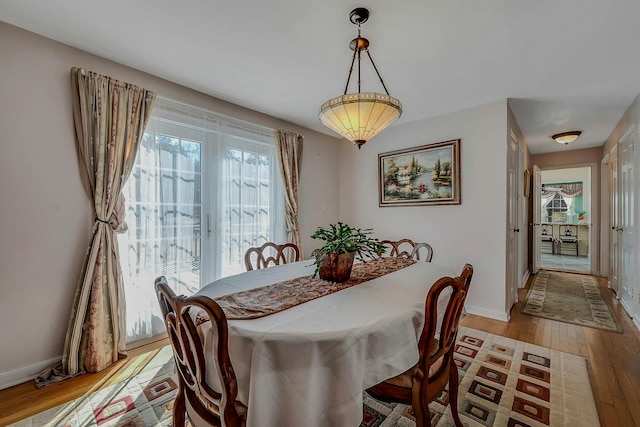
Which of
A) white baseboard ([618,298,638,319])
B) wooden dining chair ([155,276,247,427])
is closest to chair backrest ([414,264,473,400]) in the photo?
wooden dining chair ([155,276,247,427])

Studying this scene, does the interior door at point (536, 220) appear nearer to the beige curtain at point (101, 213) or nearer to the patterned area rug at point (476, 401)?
the patterned area rug at point (476, 401)

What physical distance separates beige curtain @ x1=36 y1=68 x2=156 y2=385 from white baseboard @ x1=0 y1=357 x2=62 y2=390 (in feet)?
0.28

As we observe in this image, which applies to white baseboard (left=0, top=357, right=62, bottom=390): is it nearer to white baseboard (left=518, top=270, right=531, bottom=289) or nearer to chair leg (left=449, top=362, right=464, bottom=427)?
chair leg (left=449, top=362, right=464, bottom=427)

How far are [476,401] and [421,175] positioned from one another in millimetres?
2645

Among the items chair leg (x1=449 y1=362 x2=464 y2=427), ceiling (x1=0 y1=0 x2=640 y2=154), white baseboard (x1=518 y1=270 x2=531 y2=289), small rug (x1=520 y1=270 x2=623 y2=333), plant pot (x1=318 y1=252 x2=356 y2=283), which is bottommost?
small rug (x1=520 y1=270 x2=623 y2=333)

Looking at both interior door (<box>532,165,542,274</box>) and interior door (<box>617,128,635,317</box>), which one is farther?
interior door (<box>532,165,542,274</box>)

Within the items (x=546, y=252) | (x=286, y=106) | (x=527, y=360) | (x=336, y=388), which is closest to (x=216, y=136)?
(x=286, y=106)

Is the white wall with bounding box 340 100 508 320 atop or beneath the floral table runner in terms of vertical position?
atop

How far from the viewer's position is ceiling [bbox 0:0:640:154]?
68.4 inches

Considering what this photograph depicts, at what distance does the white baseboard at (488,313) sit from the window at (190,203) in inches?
101

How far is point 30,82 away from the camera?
6.56ft

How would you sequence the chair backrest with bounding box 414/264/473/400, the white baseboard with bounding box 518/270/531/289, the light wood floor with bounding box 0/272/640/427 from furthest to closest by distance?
1. the white baseboard with bounding box 518/270/531/289
2. the light wood floor with bounding box 0/272/640/427
3. the chair backrest with bounding box 414/264/473/400

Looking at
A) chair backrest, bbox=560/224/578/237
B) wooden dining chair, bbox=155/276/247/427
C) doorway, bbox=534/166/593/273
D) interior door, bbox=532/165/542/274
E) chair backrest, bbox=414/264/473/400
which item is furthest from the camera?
chair backrest, bbox=560/224/578/237

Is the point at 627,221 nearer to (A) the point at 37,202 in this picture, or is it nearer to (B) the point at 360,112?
(B) the point at 360,112
